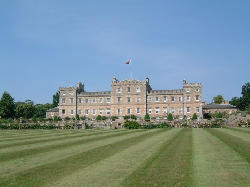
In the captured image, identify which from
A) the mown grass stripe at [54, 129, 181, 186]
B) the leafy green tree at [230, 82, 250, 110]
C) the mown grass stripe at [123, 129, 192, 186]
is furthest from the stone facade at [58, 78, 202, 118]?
the mown grass stripe at [54, 129, 181, 186]

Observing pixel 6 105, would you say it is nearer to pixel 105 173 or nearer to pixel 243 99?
pixel 243 99

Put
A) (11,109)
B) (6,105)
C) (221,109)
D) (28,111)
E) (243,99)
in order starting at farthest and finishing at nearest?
(243,99)
(28,111)
(221,109)
(11,109)
(6,105)

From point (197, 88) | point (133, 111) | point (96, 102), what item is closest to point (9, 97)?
point (96, 102)

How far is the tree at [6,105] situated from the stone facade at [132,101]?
46.4ft

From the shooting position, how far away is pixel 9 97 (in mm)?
83750

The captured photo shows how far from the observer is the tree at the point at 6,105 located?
8212cm

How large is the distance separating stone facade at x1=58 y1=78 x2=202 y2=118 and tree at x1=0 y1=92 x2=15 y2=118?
14.1 metres

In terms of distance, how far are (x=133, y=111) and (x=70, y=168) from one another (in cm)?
7126

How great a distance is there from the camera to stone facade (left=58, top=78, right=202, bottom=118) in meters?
78.5

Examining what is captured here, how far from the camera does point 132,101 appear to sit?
81.4 m

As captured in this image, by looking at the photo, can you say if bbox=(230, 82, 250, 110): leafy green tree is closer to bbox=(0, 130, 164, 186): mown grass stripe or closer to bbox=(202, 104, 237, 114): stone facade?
bbox=(202, 104, 237, 114): stone facade

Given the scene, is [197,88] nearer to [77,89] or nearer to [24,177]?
[77,89]

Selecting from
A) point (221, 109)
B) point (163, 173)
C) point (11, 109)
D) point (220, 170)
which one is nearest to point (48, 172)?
point (163, 173)

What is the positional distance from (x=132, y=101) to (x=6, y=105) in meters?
35.8
